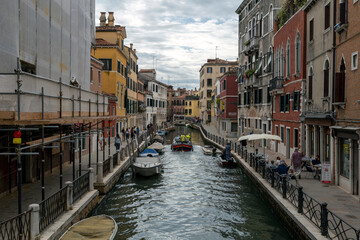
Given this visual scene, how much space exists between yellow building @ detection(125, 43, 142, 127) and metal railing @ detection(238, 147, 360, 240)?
24932 millimetres

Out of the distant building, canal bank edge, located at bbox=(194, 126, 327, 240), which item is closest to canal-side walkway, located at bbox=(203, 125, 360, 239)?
canal bank edge, located at bbox=(194, 126, 327, 240)

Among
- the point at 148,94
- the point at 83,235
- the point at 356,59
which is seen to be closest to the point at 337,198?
the point at 356,59

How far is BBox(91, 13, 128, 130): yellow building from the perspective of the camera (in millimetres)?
33188

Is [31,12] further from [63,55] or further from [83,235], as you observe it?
[83,235]

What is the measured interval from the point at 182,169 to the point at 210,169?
2.07 m

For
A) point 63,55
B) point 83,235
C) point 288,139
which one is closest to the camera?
point 83,235

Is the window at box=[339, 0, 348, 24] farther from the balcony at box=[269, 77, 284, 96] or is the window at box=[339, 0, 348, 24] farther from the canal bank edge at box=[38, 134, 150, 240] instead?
the canal bank edge at box=[38, 134, 150, 240]

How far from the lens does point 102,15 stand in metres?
39.5

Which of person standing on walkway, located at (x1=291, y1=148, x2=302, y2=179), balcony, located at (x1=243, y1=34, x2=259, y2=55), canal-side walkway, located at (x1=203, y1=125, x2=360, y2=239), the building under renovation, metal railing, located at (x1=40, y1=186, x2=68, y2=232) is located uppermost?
balcony, located at (x1=243, y1=34, x2=259, y2=55)

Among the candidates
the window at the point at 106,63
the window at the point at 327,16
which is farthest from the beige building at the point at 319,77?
the window at the point at 106,63

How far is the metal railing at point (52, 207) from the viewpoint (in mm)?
8938

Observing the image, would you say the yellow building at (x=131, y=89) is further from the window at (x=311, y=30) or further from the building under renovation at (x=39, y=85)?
the window at (x=311, y=30)

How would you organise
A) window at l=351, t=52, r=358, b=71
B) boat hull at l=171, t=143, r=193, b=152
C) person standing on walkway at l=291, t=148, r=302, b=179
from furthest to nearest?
1. boat hull at l=171, t=143, r=193, b=152
2. person standing on walkway at l=291, t=148, r=302, b=179
3. window at l=351, t=52, r=358, b=71

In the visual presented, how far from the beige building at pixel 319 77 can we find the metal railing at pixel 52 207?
11.5m
